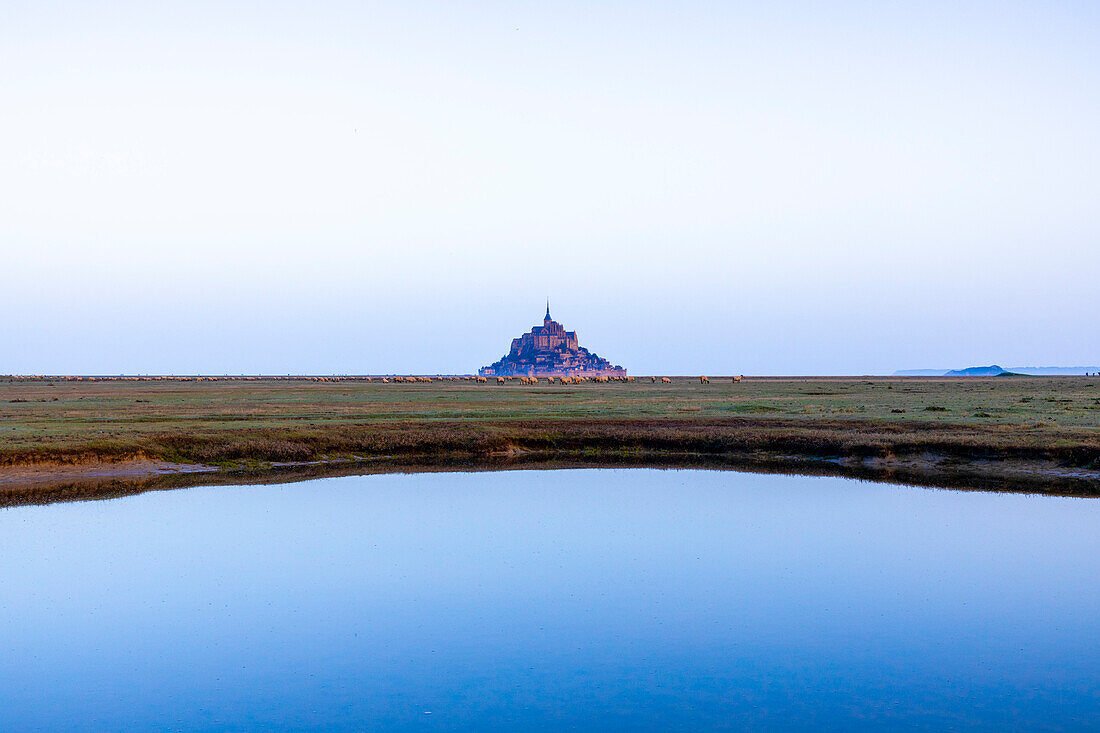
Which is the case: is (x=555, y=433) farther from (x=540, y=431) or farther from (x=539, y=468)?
(x=539, y=468)

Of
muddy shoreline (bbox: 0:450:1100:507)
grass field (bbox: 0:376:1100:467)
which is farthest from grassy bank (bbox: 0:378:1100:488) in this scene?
muddy shoreline (bbox: 0:450:1100:507)

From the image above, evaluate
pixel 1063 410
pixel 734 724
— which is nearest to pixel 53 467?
pixel 734 724

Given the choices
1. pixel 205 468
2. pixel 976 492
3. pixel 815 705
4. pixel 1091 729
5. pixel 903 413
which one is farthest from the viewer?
pixel 903 413

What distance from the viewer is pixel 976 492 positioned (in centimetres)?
3084

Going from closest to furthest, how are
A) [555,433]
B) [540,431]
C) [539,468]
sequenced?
[539,468], [555,433], [540,431]

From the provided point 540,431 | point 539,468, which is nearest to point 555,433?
point 540,431

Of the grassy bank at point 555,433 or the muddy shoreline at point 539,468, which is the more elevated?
the grassy bank at point 555,433

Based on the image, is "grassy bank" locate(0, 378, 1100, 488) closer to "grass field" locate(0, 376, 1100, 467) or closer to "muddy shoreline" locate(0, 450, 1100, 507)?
"grass field" locate(0, 376, 1100, 467)

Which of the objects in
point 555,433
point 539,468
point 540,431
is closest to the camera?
point 539,468

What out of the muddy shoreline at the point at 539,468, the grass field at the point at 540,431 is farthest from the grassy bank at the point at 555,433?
the muddy shoreline at the point at 539,468

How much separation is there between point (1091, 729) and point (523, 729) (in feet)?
24.4

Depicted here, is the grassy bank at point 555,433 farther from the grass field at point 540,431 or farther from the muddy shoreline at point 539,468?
the muddy shoreline at point 539,468

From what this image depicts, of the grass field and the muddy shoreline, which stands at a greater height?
the grass field

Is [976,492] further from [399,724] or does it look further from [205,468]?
[205,468]
